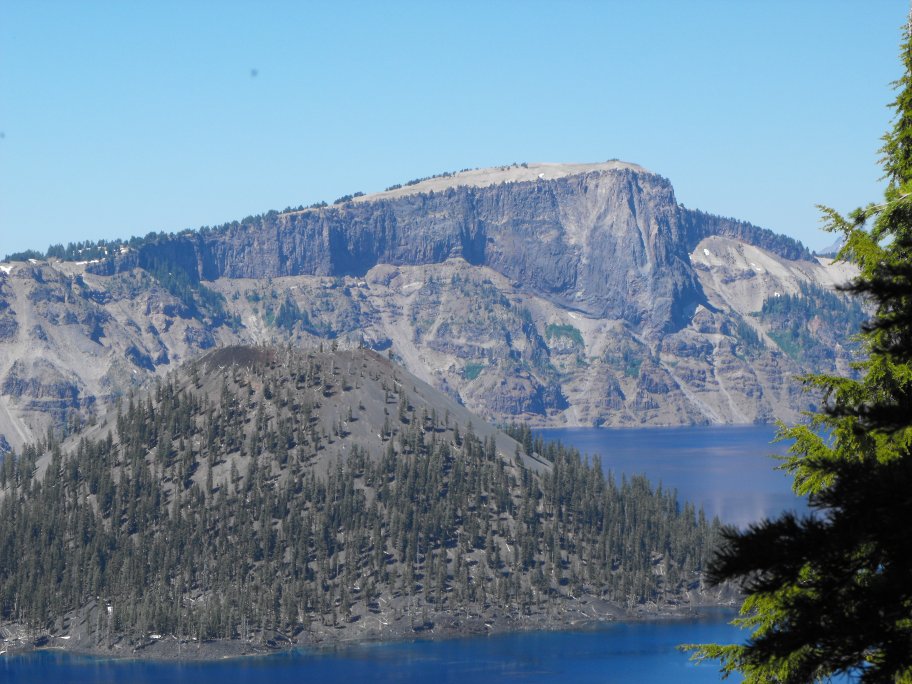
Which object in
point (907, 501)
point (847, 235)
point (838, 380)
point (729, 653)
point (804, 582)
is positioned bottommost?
point (729, 653)

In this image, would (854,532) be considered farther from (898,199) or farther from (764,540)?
(898,199)

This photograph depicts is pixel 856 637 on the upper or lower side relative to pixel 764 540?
lower

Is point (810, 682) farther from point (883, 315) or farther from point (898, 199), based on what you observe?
point (898, 199)

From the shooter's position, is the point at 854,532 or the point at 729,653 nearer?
the point at 854,532

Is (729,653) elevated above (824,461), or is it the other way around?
(824,461)

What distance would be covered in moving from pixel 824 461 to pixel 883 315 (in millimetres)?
2473

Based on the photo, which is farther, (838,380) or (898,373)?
(838,380)

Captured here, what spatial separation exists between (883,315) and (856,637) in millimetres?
4921

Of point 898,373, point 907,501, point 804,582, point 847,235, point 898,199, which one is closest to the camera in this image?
point 907,501

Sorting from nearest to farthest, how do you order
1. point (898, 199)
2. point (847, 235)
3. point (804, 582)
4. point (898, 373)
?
point (804, 582), point (898, 373), point (898, 199), point (847, 235)

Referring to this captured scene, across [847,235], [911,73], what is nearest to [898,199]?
[847,235]

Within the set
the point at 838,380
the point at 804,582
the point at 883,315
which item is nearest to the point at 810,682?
the point at 804,582

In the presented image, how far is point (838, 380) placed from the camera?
91.9 feet

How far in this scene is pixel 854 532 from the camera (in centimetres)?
1878
